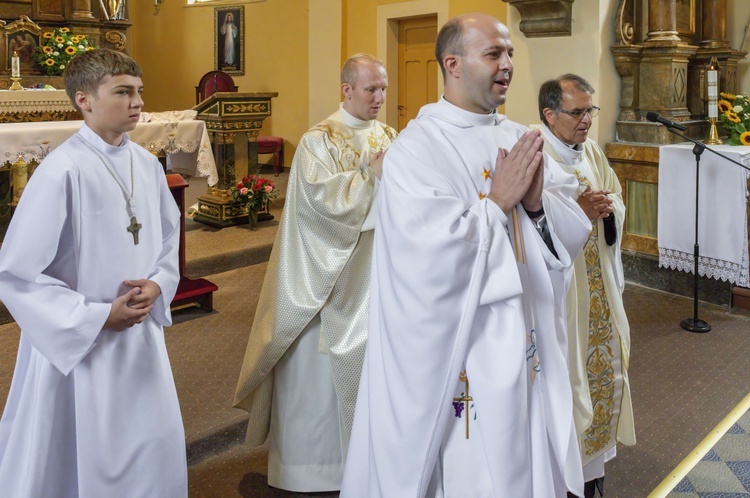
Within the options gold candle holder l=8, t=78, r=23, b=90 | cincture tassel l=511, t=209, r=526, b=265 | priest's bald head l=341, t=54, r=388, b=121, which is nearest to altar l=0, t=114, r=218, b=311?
gold candle holder l=8, t=78, r=23, b=90

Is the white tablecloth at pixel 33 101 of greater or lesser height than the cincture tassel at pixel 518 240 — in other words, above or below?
above

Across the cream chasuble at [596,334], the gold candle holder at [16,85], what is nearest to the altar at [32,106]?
the gold candle holder at [16,85]

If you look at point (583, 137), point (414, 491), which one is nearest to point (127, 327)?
point (414, 491)

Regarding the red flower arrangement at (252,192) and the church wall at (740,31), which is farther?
the red flower arrangement at (252,192)

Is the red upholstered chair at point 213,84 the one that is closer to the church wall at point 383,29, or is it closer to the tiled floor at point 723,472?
the church wall at point 383,29

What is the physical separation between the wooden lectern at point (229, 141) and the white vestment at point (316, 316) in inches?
181

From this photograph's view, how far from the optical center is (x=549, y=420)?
82.3 inches

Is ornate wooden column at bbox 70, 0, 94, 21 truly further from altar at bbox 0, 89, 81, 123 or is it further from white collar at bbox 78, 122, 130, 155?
white collar at bbox 78, 122, 130, 155

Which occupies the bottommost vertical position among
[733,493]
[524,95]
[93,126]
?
[733,493]

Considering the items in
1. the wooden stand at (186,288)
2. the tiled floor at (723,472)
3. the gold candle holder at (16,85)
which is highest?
the gold candle holder at (16,85)

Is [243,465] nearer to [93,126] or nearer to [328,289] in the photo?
[328,289]

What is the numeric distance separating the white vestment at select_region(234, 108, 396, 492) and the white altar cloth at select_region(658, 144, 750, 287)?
3.40m

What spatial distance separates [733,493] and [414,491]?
1.83 meters

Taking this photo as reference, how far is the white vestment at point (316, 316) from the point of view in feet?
9.92
